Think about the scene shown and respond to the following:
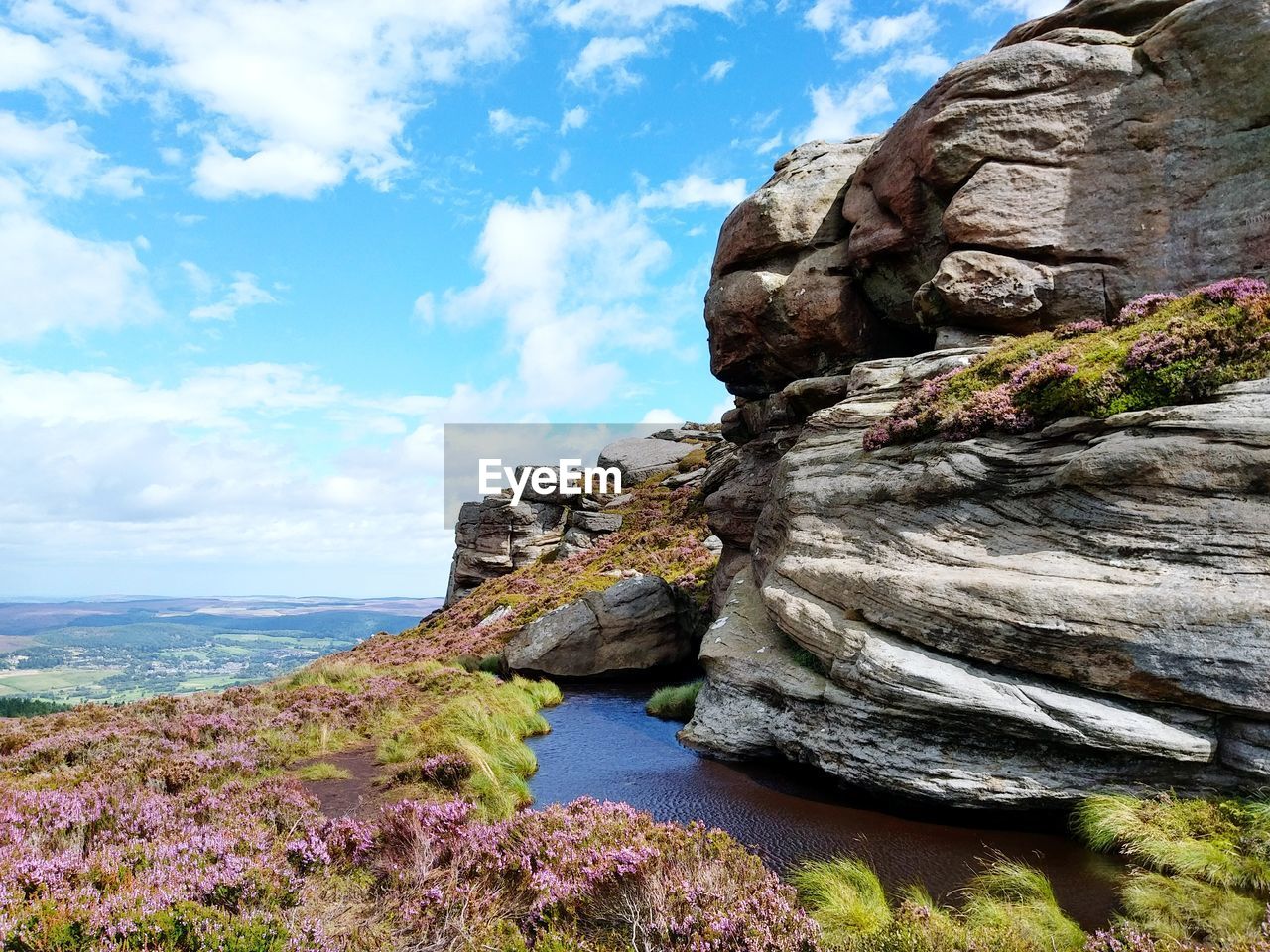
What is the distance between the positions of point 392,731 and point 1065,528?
1881 cm

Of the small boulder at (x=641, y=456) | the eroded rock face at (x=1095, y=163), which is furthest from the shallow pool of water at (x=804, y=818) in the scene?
the small boulder at (x=641, y=456)

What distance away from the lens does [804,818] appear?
13898 millimetres

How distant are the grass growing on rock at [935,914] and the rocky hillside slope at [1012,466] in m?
3.35

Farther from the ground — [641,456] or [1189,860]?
[641,456]

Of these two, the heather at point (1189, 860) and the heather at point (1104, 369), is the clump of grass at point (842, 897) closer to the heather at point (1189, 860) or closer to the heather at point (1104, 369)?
the heather at point (1189, 860)

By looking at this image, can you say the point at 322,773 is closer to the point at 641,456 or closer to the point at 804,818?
the point at 804,818

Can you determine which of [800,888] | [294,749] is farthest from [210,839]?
[294,749]

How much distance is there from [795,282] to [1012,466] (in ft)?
51.1

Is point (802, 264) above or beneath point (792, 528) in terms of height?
above

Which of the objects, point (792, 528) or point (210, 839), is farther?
point (792, 528)

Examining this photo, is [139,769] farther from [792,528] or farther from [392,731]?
[792,528]

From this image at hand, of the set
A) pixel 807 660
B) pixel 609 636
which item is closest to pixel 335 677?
pixel 609 636

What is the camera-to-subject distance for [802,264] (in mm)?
29609

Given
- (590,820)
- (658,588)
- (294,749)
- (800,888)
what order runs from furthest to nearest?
(658,588) < (294,749) < (590,820) < (800,888)
